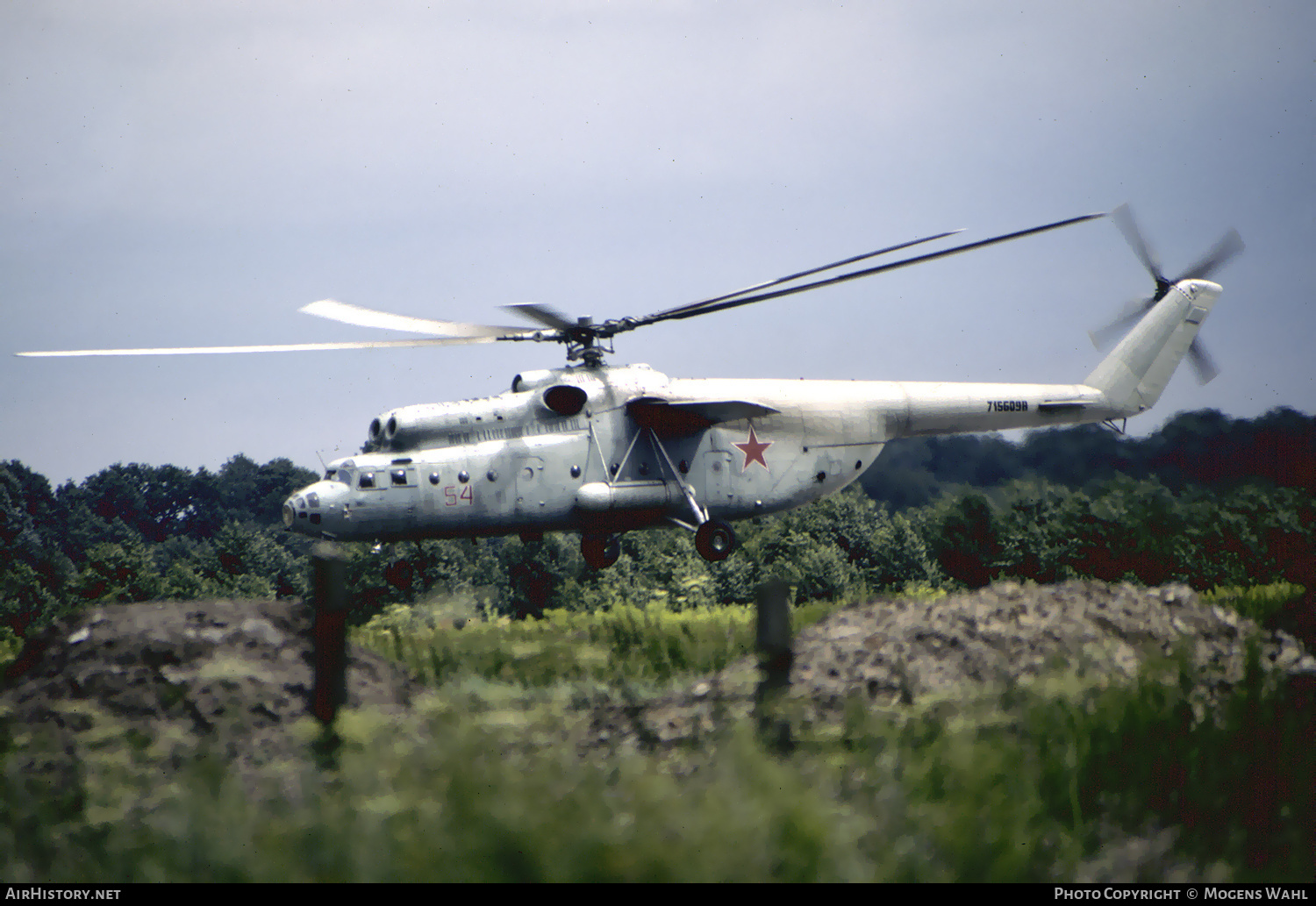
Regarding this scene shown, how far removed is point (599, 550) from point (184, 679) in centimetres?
981

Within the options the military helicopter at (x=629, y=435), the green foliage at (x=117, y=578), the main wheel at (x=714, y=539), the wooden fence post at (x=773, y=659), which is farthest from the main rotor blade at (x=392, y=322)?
the green foliage at (x=117, y=578)

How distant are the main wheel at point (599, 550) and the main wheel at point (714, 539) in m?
1.54

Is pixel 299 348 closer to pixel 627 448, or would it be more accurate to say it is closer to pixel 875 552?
pixel 627 448

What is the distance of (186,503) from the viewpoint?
6875 centimetres

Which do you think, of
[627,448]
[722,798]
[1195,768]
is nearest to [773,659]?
[722,798]

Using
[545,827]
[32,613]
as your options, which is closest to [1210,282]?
[545,827]

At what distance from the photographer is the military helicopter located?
45.3ft

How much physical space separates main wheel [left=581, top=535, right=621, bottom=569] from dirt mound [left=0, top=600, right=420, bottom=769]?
329 inches

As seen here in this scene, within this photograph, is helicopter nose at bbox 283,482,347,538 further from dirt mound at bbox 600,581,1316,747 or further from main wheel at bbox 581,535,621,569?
dirt mound at bbox 600,581,1316,747

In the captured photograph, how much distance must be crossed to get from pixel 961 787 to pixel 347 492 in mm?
9919

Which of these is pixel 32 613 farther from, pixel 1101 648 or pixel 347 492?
pixel 1101 648

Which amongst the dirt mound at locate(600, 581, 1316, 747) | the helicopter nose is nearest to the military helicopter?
the helicopter nose

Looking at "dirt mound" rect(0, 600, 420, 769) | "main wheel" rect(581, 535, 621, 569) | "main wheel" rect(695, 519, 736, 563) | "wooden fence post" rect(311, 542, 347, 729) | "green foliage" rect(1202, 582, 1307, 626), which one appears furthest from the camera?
"main wheel" rect(581, 535, 621, 569)

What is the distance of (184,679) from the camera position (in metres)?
7.22
